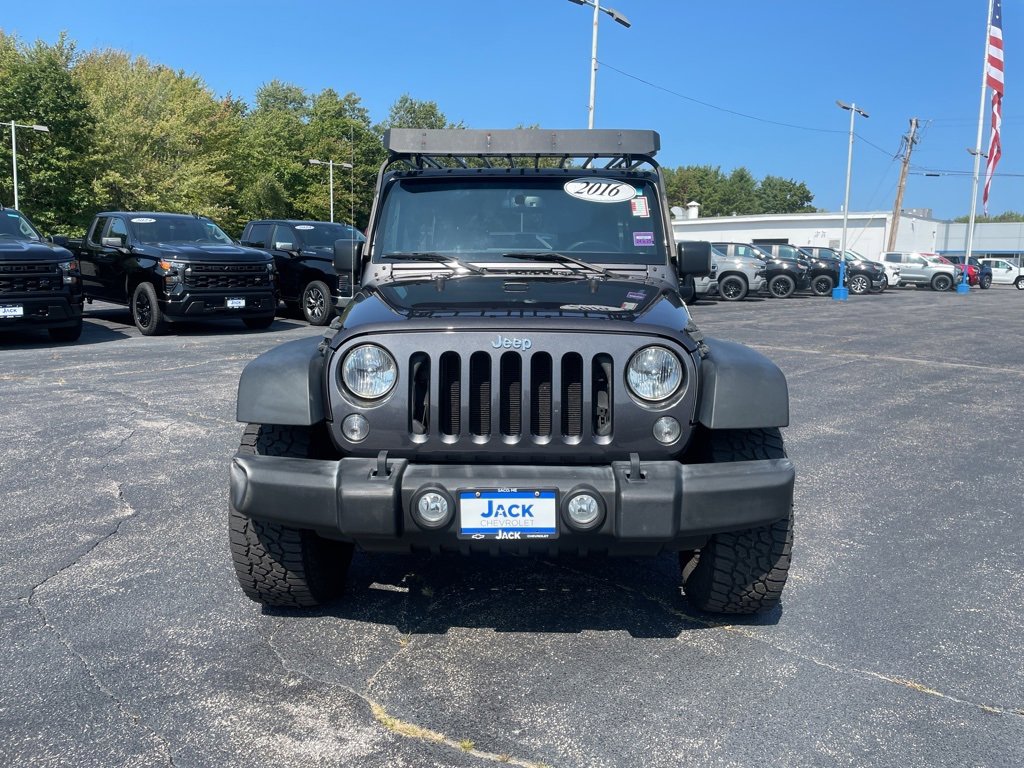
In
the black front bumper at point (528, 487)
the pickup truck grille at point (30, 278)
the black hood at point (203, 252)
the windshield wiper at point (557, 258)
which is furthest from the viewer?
the black hood at point (203, 252)

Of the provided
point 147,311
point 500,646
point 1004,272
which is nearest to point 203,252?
point 147,311

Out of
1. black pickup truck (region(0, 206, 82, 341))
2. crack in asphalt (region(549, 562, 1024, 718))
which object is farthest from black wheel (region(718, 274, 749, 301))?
crack in asphalt (region(549, 562, 1024, 718))

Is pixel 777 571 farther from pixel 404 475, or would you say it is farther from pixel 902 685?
pixel 404 475

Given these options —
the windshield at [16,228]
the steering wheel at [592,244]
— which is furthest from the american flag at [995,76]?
the steering wheel at [592,244]

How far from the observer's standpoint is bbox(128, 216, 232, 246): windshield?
44.8 ft

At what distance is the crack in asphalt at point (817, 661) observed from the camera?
2.93 meters

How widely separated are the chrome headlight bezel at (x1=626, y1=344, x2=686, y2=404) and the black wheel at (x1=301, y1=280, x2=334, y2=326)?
12.1 m

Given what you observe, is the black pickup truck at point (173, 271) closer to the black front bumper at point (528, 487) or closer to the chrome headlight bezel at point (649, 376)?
the black front bumper at point (528, 487)

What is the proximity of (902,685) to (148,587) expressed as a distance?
3016 mm

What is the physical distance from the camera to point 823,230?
181 ft

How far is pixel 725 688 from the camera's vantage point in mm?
3035

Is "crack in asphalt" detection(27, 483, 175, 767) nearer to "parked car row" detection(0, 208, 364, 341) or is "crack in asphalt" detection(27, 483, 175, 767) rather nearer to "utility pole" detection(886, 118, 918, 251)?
"parked car row" detection(0, 208, 364, 341)

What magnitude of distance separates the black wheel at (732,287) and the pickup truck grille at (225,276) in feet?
52.0

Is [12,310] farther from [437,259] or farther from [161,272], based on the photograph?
[437,259]
